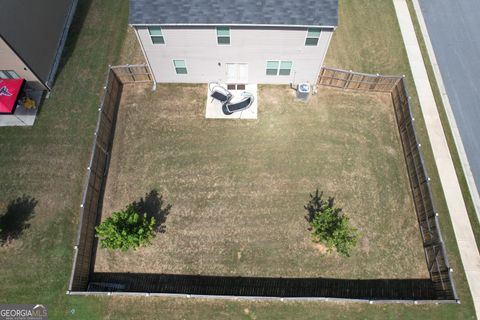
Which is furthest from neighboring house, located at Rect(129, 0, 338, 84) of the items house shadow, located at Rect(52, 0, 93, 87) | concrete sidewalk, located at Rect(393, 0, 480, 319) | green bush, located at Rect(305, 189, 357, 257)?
green bush, located at Rect(305, 189, 357, 257)

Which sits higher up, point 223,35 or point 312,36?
point 223,35

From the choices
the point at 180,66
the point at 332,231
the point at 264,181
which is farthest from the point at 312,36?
the point at 332,231

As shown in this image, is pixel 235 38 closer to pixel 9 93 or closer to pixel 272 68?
pixel 272 68

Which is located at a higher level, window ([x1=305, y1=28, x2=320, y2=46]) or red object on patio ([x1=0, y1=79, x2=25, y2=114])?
window ([x1=305, y1=28, x2=320, y2=46])

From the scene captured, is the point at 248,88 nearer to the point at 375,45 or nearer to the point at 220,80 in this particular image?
the point at 220,80

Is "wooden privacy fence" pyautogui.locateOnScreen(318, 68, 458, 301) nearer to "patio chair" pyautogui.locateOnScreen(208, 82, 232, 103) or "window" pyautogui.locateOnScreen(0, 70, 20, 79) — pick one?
"patio chair" pyautogui.locateOnScreen(208, 82, 232, 103)

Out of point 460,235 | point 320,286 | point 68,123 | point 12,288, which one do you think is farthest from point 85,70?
point 460,235

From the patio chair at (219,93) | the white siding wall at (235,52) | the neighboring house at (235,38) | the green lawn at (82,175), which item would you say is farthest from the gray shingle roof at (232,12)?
the green lawn at (82,175)
